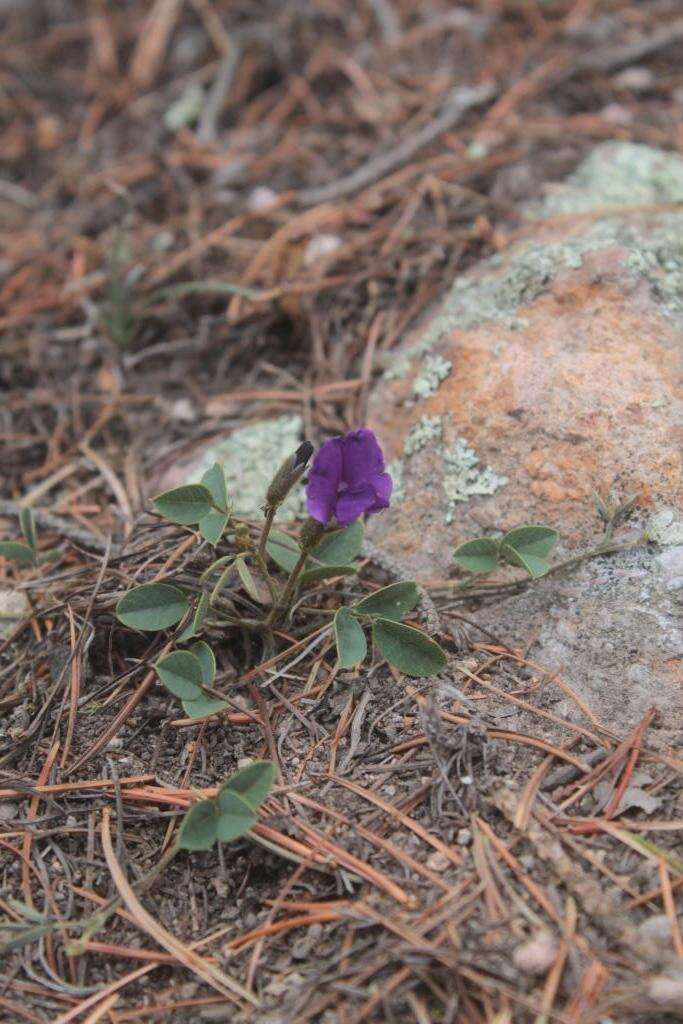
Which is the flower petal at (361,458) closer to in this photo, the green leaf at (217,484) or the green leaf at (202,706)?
the green leaf at (217,484)

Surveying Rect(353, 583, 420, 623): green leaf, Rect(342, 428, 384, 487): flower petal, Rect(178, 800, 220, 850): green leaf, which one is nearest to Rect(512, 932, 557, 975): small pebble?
Rect(178, 800, 220, 850): green leaf

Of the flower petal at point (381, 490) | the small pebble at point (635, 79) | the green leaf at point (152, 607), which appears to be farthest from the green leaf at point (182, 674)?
the small pebble at point (635, 79)

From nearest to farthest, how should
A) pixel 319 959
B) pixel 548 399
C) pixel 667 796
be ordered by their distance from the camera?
pixel 319 959, pixel 667 796, pixel 548 399

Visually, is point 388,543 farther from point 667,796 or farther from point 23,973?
point 23,973

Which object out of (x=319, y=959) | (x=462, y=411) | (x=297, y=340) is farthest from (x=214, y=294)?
(x=319, y=959)

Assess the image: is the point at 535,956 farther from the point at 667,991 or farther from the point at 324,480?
the point at 324,480

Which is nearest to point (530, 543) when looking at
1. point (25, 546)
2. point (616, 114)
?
point (25, 546)
